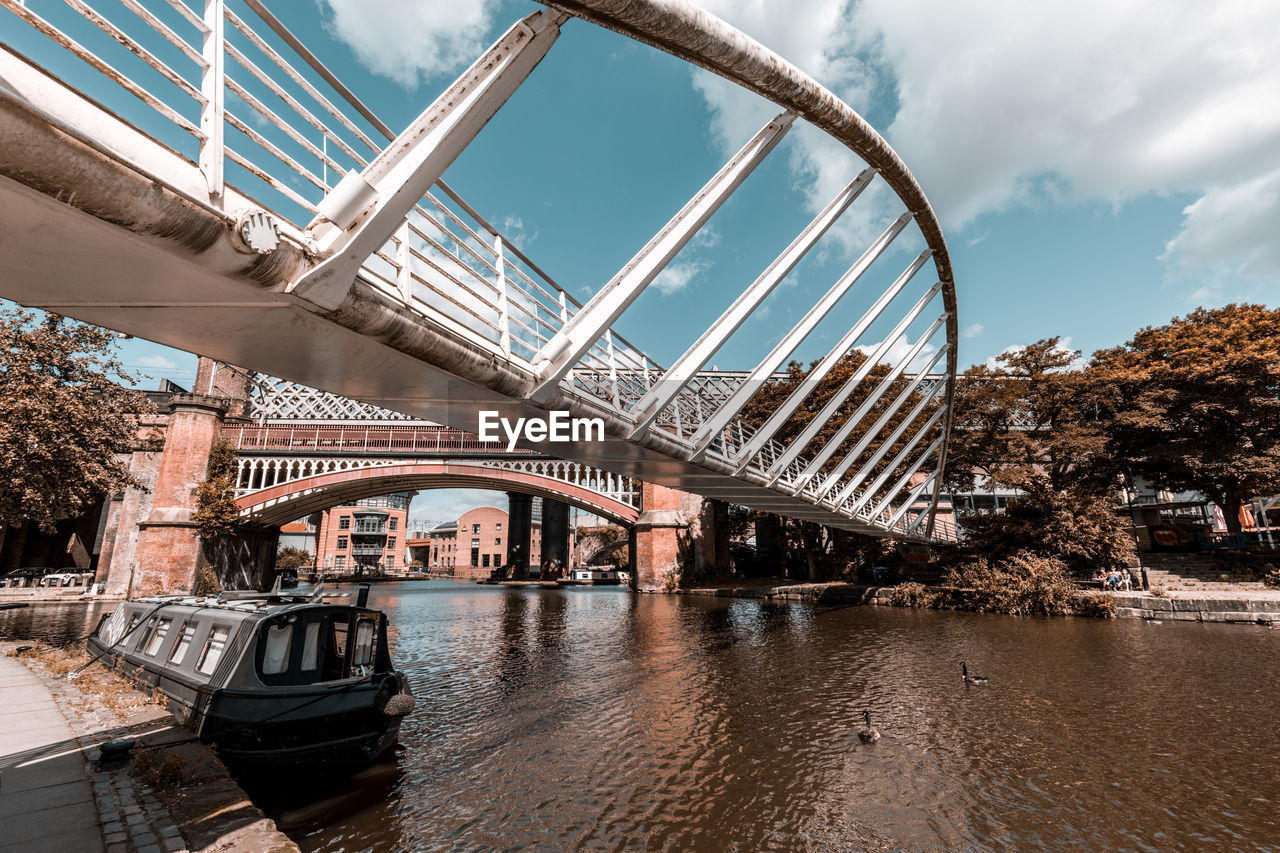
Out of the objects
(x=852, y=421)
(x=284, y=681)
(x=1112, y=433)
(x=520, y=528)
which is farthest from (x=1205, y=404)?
(x=520, y=528)

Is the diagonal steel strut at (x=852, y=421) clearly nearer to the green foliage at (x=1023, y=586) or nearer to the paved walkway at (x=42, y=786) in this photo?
the green foliage at (x=1023, y=586)

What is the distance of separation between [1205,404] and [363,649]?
31714 mm

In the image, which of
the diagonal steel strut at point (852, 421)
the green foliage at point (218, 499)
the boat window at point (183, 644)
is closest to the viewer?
the boat window at point (183, 644)

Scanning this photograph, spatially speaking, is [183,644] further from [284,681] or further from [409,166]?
[409,166]

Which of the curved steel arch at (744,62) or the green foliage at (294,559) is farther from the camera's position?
the green foliage at (294,559)

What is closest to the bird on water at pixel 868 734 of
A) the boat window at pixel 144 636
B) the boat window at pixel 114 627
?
the boat window at pixel 144 636

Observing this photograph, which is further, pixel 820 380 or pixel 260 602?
pixel 820 380

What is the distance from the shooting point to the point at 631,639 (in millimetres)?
18156

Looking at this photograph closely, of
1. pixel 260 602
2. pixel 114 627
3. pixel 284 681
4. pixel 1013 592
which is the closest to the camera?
pixel 284 681

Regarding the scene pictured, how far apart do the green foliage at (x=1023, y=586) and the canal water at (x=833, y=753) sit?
477 cm

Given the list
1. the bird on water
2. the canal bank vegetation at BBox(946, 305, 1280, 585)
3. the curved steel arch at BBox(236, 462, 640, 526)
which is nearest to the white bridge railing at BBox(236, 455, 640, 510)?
the curved steel arch at BBox(236, 462, 640, 526)

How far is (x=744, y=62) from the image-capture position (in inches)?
252

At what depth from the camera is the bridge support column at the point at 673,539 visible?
36.8 metres

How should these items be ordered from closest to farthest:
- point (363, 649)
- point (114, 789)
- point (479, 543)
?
point (114, 789) < point (363, 649) < point (479, 543)
